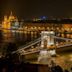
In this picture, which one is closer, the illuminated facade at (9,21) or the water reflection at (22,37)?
the water reflection at (22,37)

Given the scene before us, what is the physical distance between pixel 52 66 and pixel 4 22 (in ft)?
55.3

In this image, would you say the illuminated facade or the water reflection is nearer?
the water reflection

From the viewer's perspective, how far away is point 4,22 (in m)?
18.1

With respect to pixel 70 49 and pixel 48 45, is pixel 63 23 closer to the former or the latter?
pixel 70 49

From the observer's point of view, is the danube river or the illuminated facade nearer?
the danube river

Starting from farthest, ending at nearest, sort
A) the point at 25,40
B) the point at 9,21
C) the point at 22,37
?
the point at 9,21
the point at 22,37
the point at 25,40

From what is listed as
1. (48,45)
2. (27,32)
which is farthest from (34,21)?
(48,45)

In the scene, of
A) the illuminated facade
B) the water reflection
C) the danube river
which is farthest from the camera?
the illuminated facade

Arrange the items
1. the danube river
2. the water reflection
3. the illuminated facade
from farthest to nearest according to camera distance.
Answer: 1. the illuminated facade
2. the water reflection
3. the danube river

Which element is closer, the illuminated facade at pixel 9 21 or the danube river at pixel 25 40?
the danube river at pixel 25 40

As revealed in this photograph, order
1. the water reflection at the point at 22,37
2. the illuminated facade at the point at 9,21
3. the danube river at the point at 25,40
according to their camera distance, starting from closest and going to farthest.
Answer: the danube river at the point at 25,40 → the water reflection at the point at 22,37 → the illuminated facade at the point at 9,21

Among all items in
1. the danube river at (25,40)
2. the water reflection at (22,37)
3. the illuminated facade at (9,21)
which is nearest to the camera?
the danube river at (25,40)

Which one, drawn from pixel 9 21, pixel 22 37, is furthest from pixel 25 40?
pixel 9 21

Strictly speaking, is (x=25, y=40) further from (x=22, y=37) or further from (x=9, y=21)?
(x=9, y=21)
